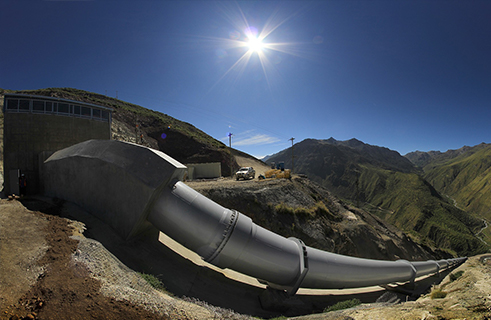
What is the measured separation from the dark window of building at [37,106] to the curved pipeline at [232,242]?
15.8m

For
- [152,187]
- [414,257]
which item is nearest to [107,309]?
[152,187]

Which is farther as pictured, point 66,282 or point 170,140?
point 170,140

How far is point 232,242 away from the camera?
396 inches

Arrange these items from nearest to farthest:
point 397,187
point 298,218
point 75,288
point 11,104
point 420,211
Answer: point 75,288
point 11,104
point 298,218
point 420,211
point 397,187

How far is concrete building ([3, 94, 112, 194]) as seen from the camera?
1652cm

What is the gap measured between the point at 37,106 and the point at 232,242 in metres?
20.4

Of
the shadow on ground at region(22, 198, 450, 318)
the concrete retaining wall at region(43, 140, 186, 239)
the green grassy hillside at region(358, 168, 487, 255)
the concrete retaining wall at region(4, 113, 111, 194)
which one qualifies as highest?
the concrete retaining wall at region(4, 113, 111, 194)

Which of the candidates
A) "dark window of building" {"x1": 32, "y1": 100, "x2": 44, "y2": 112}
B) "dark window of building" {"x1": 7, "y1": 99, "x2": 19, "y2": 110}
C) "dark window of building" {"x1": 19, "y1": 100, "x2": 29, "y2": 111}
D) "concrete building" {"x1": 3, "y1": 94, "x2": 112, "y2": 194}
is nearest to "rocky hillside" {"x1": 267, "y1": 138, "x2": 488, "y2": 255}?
"concrete building" {"x1": 3, "y1": 94, "x2": 112, "y2": 194}

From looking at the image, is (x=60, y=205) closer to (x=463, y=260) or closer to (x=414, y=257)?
(x=414, y=257)

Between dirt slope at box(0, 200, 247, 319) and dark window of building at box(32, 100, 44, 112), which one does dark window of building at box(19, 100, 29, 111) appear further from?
dirt slope at box(0, 200, 247, 319)

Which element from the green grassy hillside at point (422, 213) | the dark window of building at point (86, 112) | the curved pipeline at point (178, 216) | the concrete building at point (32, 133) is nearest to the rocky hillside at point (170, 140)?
the dark window of building at point (86, 112)

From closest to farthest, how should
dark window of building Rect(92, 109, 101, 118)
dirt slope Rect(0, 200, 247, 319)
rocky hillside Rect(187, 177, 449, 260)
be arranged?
1. dirt slope Rect(0, 200, 247, 319)
2. dark window of building Rect(92, 109, 101, 118)
3. rocky hillside Rect(187, 177, 449, 260)

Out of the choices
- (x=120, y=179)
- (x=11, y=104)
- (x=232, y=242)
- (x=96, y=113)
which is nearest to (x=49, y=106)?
(x=11, y=104)

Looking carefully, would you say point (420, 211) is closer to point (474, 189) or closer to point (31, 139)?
point (474, 189)
